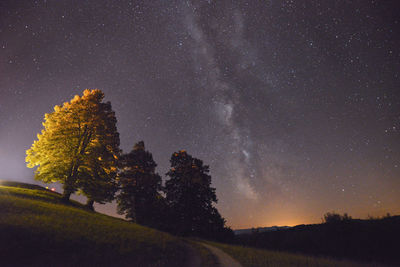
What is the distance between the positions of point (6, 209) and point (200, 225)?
20.2 meters

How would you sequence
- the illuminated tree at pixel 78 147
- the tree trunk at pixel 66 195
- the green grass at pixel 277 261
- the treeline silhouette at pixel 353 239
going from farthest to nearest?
1. the tree trunk at pixel 66 195
2. the illuminated tree at pixel 78 147
3. the treeline silhouette at pixel 353 239
4. the green grass at pixel 277 261

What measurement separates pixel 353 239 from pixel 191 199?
17992 millimetres

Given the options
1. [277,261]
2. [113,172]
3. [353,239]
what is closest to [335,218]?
[353,239]

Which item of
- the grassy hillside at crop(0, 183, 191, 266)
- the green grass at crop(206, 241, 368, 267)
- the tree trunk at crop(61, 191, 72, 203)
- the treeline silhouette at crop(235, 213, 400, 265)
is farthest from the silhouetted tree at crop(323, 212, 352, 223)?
the tree trunk at crop(61, 191, 72, 203)

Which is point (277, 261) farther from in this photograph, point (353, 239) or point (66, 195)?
point (66, 195)

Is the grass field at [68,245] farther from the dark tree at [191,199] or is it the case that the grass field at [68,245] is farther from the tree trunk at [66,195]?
the dark tree at [191,199]

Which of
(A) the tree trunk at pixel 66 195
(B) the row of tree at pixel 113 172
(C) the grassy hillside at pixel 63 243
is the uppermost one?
(B) the row of tree at pixel 113 172

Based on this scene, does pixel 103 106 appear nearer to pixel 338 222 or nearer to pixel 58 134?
pixel 58 134

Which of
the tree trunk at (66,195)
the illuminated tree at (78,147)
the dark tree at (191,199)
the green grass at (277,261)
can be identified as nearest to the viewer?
the green grass at (277,261)

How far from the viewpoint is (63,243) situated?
9125 mm

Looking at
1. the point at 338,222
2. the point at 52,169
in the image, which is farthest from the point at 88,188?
the point at 338,222

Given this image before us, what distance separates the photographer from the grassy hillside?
784 cm

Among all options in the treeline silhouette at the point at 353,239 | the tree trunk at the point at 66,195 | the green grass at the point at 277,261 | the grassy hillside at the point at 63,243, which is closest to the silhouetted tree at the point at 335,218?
the treeline silhouette at the point at 353,239

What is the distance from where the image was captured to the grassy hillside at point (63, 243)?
25.7 feet
